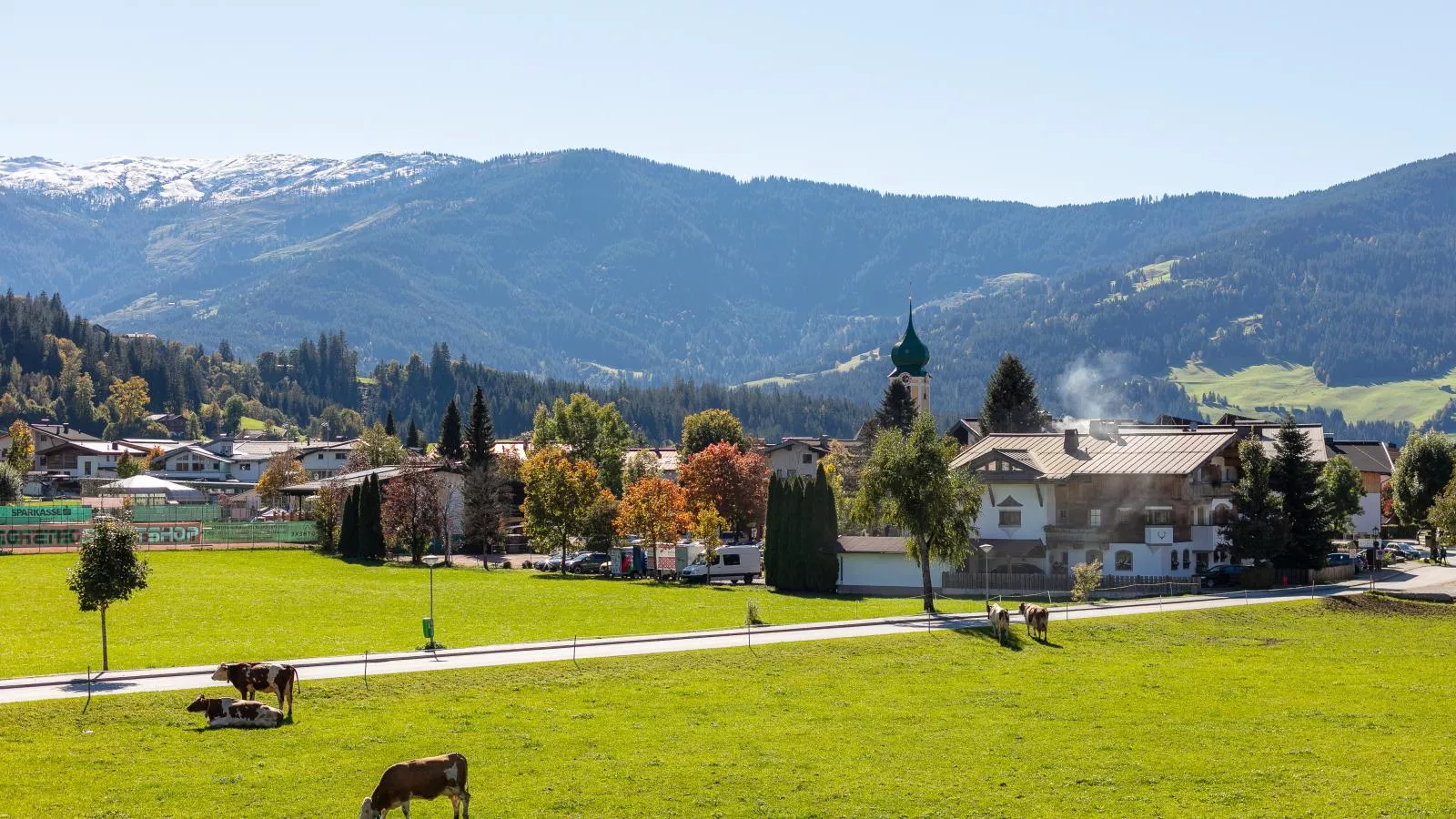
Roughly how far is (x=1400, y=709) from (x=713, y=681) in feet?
66.7

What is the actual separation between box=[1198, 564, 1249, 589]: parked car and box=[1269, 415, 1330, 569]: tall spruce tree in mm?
3357

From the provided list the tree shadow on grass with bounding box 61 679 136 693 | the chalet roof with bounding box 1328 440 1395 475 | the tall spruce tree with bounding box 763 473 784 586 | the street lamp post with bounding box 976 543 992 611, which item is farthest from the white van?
the chalet roof with bounding box 1328 440 1395 475

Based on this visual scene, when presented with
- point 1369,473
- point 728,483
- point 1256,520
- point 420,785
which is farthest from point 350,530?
point 1369,473

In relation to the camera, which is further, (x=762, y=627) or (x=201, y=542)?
(x=201, y=542)

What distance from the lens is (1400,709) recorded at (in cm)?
4538

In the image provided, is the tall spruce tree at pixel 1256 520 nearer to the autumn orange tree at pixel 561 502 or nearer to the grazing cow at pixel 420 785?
the autumn orange tree at pixel 561 502

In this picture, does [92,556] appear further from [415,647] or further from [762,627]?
[762,627]

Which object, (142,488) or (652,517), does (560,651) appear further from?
(142,488)

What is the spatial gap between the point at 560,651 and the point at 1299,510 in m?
52.7

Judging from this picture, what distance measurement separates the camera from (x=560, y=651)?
51750 millimetres

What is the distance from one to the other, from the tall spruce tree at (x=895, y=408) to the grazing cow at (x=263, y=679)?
104 m

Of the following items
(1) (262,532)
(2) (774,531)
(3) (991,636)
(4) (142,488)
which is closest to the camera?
Result: (3) (991,636)

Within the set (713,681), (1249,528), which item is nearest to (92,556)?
(713,681)

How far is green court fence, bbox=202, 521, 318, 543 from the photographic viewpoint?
366ft
